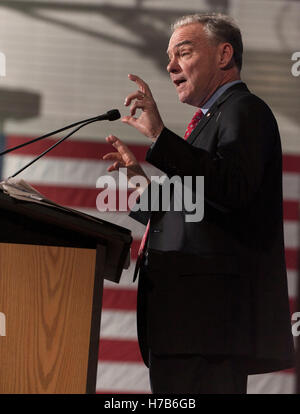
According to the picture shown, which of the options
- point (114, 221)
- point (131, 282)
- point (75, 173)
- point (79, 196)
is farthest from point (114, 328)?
point (75, 173)

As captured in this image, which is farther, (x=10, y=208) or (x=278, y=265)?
(x=278, y=265)

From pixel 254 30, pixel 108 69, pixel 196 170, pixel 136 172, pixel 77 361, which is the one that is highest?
pixel 254 30

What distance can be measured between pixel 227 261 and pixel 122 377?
67.1 inches

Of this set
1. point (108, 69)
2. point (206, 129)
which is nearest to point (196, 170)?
point (206, 129)

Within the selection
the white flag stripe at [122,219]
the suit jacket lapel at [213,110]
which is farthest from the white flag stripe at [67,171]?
the suit jacket lapel at [213,110]

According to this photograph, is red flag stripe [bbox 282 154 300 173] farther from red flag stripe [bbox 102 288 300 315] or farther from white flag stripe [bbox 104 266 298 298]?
red flag stripe [bbox 102 288 300 315]

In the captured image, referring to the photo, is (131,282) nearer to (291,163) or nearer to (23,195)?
(291,163)

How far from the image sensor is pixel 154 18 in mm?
3023

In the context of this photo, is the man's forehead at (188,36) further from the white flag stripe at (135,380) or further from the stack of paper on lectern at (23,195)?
the white flag stripe at (135,380)

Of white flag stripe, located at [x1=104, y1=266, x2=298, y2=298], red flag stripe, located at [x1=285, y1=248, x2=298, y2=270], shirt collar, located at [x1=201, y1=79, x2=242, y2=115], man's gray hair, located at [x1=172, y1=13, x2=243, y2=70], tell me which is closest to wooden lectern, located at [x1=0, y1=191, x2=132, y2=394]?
shirt collar, located at [x1=201, y1=79, x2=242, y2=115]

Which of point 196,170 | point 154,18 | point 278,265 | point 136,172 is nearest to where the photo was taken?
point 196,170

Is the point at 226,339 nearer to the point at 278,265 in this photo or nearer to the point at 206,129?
the point at 278,265

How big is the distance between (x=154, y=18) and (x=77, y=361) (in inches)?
86.0

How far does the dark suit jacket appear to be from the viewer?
137cm
